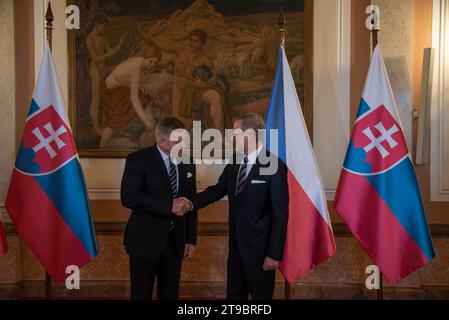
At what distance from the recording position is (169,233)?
2992mm

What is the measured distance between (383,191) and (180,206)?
1554 mm

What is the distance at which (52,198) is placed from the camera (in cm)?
357

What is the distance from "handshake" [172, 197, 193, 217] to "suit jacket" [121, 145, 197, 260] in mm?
28

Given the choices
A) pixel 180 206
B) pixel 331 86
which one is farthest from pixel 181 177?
pixel 331 86

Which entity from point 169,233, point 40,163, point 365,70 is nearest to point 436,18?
point 365,70

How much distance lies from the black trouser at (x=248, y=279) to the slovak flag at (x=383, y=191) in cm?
95

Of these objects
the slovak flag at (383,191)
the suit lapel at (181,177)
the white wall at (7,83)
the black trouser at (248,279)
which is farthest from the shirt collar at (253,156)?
the white wall at (7,83)

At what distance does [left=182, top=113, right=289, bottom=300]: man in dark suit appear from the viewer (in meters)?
2.83

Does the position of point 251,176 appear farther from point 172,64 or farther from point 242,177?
point 172,64

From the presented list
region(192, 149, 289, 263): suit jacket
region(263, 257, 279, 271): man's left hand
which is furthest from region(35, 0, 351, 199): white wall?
region(263, 257, 279, 271): man's left hand

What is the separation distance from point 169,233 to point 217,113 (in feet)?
5.28

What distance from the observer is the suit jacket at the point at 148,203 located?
289cm

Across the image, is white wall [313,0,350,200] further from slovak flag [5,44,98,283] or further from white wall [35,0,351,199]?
slovak flag [5,44,98,283]

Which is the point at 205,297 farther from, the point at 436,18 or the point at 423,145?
the point at 436,18
